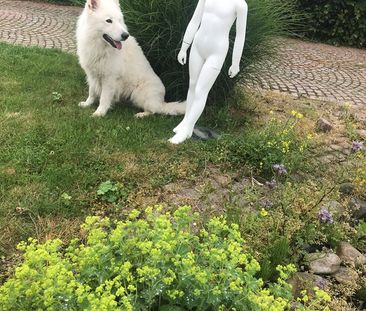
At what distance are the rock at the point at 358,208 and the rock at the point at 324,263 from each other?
90cm

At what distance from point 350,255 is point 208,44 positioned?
2306 mm

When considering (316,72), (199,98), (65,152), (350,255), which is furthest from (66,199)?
(316,72)

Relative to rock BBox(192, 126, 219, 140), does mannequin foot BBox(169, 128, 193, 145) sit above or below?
above

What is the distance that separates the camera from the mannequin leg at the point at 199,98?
4.29 metres

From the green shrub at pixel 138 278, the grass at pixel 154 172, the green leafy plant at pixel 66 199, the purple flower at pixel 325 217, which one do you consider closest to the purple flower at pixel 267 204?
the grass at pixel 154 172

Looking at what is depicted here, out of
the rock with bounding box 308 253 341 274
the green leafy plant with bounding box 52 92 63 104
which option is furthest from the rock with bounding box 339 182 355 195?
the green leafy plant with bounding box 52 92 63 104

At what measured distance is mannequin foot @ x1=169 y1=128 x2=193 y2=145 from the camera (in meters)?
4.52

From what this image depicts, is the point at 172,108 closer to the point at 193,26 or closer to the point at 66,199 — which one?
the point at 193,26

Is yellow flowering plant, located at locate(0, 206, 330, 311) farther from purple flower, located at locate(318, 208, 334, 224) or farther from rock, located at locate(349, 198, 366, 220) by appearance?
rock, located at locate(349, 198, 366, 220)

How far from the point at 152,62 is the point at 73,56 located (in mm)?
2026

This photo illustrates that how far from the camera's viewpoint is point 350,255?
3.55 m

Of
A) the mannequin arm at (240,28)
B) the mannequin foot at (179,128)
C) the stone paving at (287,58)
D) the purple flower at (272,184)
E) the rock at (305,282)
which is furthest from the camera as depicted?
the stone paving at (287,58)

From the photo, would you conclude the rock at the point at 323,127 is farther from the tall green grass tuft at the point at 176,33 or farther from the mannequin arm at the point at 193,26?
the mannequin arm at the point at 193,26

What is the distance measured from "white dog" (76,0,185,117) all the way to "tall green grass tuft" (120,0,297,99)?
27 centimetres
